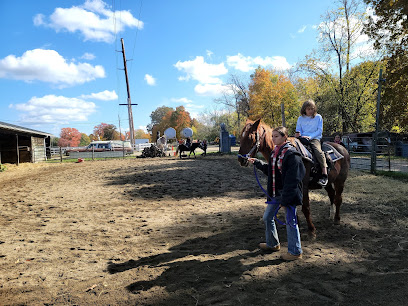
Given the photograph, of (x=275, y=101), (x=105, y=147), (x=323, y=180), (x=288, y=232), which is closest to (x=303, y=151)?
(x=323, y=180)

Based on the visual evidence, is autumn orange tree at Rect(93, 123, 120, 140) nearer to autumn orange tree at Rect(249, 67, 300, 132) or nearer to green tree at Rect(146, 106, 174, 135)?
green tree at Rect(146, 106, 174, 135)

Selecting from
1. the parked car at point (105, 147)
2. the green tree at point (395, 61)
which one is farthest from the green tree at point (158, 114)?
the green tree at point (395, 61)

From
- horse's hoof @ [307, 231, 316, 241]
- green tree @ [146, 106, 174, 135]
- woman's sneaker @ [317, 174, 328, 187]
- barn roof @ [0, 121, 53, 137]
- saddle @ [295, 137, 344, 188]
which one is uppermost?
green tree @ [146, 106, 174, 135]

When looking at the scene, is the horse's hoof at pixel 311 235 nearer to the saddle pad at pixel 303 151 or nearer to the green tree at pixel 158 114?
the saddle pad at pixel 303 151

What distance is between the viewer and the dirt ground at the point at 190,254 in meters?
2.96

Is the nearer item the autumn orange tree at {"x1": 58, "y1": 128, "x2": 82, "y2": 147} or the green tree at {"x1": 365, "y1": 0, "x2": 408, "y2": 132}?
the green tree at {"x1": 365, "y1": 0, "x2": 408, "y2": 132}

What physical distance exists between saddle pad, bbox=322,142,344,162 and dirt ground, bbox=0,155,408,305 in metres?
1.47

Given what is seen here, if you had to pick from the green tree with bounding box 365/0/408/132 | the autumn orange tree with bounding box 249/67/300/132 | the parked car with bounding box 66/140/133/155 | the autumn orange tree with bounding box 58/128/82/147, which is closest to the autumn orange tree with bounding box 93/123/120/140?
the autumn orange tree with bounding box 58/128/82/147

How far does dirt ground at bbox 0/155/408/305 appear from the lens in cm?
296

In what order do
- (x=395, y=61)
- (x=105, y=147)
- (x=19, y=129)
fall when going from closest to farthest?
(x=395, y=61) → (x=19, y=129) → (x=105, y=147)

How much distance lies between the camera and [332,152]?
522 cm

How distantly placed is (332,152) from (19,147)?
26.2 metres

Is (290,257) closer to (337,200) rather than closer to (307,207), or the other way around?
(307,207)

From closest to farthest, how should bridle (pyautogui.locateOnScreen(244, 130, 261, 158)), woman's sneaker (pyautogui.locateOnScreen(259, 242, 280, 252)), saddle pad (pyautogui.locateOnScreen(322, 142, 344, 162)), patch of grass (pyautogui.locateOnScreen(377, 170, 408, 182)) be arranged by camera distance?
woman's sneaker (pyautogui.locateOnScreen(259, 242, 280, 252)) < bridle (pyautogui.locateOnScreen(244, 130, 261, 158)) < saddle pad (pyautogui.locateOnScreen(322, 142, 344, 162)) < patch of grass (pyautogui.locateOnScreen(377, 170, 408, 182))
